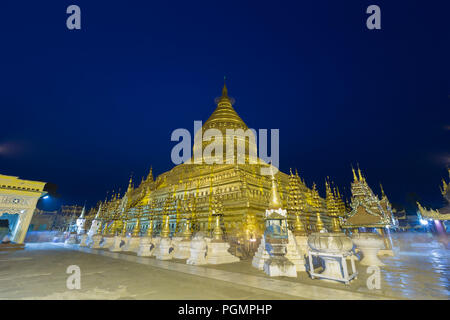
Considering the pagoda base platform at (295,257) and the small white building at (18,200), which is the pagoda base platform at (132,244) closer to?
the pagoda base platform at (295,257)

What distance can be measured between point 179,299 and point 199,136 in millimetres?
29398

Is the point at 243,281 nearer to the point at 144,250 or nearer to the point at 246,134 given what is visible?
the point at 144,250

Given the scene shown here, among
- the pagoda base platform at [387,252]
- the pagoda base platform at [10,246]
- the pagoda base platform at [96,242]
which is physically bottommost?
the pagoda base platform at [10,246]

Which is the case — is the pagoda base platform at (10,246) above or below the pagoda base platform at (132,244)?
below

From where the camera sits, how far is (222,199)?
16.7 meters

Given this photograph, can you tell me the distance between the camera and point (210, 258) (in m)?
8.47

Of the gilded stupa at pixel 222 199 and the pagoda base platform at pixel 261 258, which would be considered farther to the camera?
the gilded stupa at pixel 222 199

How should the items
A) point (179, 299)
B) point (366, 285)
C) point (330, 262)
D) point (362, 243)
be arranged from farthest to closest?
point (362, 243) → point (330, 262) → point (366, 285) → point (179, 299)

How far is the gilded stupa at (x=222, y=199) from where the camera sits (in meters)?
13.0

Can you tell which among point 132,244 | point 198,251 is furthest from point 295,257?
point 132,244

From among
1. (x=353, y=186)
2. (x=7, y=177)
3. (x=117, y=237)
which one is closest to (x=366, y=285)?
(x=353, y=186)

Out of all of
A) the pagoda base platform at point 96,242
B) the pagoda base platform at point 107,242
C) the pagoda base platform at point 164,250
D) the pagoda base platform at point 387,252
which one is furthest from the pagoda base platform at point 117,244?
the pagoda base platform at point 387,252

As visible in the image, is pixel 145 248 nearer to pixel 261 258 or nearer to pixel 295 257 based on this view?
pixel 261 258

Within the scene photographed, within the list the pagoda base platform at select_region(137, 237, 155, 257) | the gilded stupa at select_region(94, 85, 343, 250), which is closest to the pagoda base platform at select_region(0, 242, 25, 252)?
the gilded stupa at select_region(94, 85, 343, 250)
